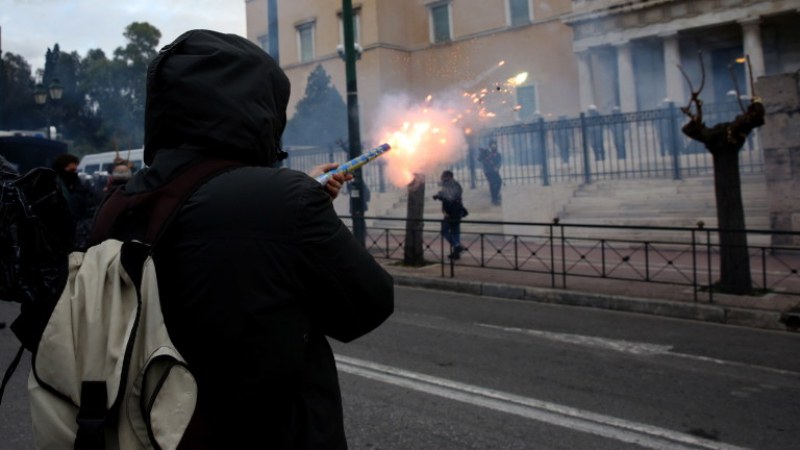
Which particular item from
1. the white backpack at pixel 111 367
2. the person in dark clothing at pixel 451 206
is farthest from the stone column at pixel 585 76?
the white backpack at pixel 111 367

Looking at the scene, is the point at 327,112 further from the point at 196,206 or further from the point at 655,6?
the point at 196,206

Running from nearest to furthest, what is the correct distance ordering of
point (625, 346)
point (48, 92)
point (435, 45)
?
point (625, 346)
point (48, 92)
point (435, 45)

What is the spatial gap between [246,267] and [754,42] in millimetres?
23284

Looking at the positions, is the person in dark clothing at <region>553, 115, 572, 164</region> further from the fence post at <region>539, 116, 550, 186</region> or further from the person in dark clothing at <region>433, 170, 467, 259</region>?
the person in dark clothing at <region>433, 170, 467, 259</region>

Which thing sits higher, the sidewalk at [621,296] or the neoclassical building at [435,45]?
the neoclassical building at [435,45]

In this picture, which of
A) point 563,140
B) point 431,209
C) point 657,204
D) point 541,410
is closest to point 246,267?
point 541,410

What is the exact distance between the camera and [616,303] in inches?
345

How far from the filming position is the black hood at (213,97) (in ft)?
5.20

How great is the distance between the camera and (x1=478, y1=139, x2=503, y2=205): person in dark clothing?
52.2 feet

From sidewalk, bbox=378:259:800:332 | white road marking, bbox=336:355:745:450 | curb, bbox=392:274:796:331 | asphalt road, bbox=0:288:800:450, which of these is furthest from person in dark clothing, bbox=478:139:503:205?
white road marking, bbox=336:355:745:450

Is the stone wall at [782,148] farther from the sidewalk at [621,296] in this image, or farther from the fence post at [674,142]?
the sidewalk at [621,296]

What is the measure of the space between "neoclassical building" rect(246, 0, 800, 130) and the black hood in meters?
15.1

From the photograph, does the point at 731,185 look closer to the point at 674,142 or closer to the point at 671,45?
the point at 674,142

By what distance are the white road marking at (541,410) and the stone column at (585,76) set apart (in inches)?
801
